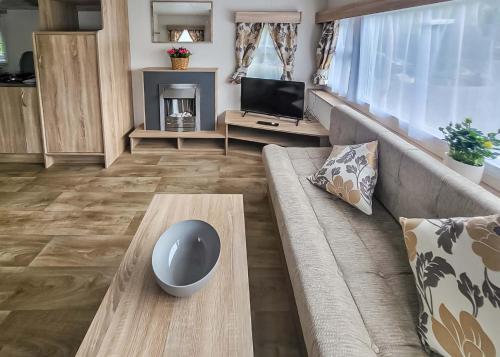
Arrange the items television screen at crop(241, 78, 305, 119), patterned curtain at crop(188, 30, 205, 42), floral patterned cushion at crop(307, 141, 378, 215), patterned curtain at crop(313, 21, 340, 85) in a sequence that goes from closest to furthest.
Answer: floral patterned cushion at crop(307, 141, 378, 215), patterned curtain at crop(313, 21, 340, 85), television screen at crop(241, 78, 305, 119), patterned curtain at crop(188, 30, 205, 42)

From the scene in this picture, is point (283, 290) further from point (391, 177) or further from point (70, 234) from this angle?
point (70, 234)

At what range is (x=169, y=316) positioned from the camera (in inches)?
54.9

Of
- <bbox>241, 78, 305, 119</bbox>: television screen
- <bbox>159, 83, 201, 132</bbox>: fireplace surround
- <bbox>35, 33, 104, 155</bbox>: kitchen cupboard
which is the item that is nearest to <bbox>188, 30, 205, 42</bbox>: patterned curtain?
<bbox>159, 83, 201, 132</bbox>: fireplace surround

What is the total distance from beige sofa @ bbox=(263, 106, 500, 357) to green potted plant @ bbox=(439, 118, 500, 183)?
15cm

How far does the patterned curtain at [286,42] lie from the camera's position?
4910 millimetres

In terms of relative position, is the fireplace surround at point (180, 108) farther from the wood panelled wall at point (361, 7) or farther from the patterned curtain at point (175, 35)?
the wood panelled wall at point (361, 7)

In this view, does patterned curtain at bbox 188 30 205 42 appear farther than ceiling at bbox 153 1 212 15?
Yes

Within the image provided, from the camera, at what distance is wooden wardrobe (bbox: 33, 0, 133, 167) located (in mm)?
3943

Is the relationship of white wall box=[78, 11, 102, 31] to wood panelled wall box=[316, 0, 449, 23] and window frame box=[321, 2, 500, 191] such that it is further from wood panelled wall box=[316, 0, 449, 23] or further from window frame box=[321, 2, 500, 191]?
window frame box=[321, 2, 500, 191]

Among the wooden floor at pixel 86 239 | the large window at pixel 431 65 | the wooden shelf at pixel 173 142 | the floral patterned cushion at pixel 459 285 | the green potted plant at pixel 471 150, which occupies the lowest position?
the wooden floor at pixel 86 239

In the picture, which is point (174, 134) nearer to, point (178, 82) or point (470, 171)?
point (178, 82)

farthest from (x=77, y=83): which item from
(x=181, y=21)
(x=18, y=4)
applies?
(x=181, y=21)

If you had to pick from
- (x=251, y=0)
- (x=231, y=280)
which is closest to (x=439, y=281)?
(x=231, y=280)

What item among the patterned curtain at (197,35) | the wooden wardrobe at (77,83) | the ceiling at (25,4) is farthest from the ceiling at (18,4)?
the patterned curtain at (197,35)
